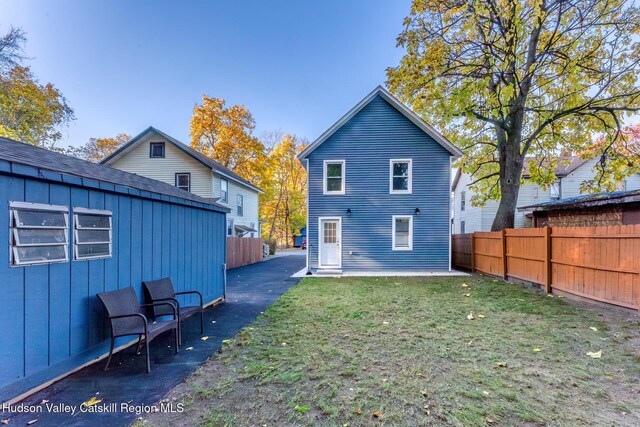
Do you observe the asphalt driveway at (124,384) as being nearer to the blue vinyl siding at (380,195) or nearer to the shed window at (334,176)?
the blue vinyl siding at (380,195)

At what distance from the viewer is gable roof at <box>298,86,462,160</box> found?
37.5ft

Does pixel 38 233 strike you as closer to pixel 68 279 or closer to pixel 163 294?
pixel 68 279

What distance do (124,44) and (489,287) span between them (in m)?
20.0

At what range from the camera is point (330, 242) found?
11977mm

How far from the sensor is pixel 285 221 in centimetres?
3322

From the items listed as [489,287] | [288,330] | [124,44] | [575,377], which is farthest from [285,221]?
[575,377]

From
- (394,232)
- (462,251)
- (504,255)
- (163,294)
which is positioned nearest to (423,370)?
(163,294)

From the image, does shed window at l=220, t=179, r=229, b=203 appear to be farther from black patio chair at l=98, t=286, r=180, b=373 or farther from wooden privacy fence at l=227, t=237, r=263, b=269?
black patio chair at l=98, t=286, r=180, b=373

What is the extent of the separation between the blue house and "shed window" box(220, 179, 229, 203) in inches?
294

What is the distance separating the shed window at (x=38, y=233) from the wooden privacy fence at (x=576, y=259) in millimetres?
9152

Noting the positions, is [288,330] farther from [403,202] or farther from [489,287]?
[403,202]

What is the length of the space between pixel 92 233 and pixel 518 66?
1387cm

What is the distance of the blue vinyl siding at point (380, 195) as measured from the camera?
11.6m

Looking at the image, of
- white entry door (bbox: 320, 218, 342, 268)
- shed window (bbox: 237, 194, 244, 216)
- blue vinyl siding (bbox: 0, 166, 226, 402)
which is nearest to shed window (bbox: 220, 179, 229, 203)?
shed window (bbox: 237, 194, 244, 216)
